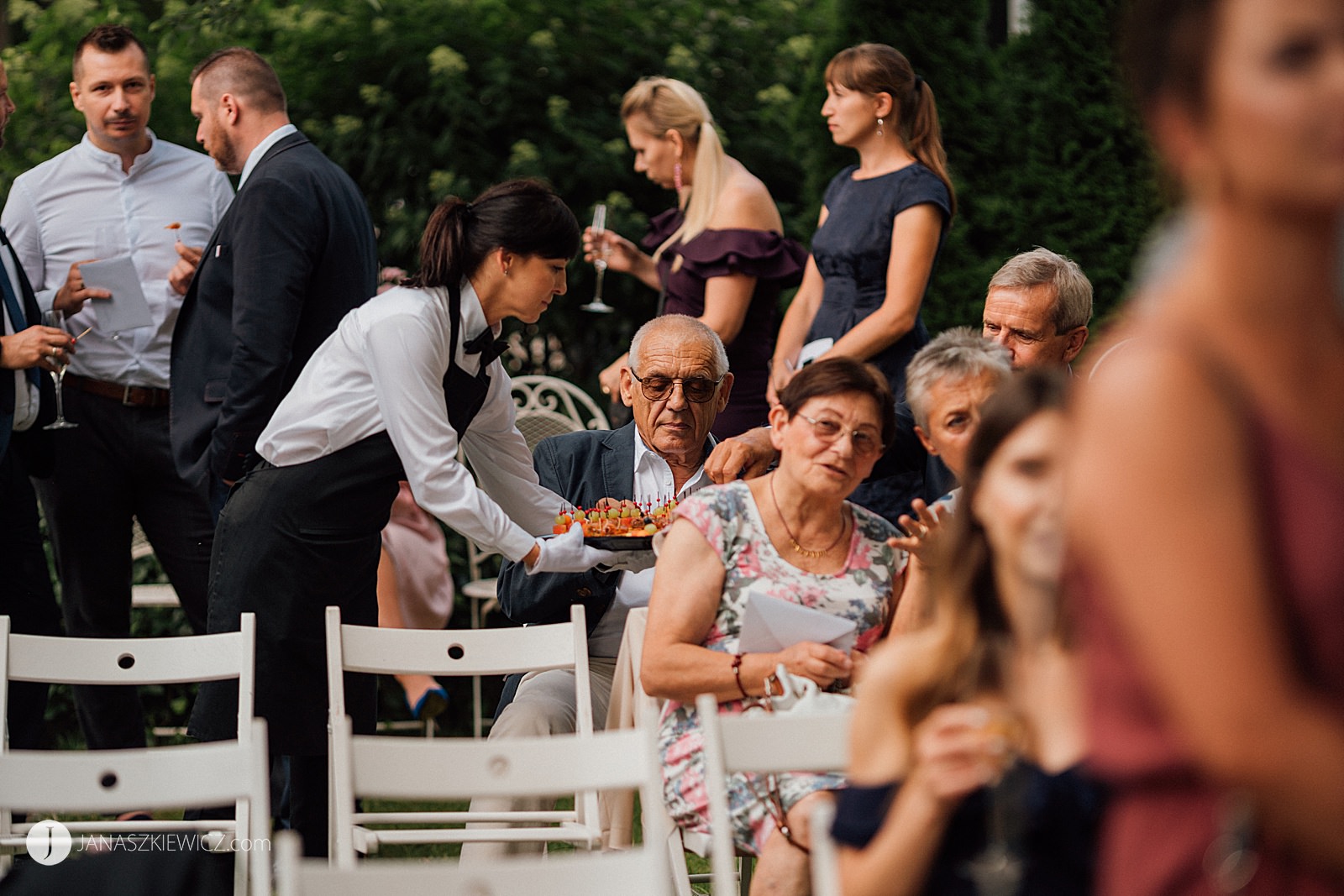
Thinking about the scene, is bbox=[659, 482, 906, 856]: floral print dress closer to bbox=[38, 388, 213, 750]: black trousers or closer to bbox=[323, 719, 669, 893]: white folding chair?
bbox=[323, 719, 669, 893]: white folding chair

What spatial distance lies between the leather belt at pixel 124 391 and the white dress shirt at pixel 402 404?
1017 millimetres

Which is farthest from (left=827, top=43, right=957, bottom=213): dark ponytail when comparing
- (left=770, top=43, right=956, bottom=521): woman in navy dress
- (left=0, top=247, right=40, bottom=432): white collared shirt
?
(left=0, top=247, right=40, bottom=432): white collared shirt

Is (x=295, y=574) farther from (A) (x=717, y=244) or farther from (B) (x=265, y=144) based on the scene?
(A) (x=717, y=244)

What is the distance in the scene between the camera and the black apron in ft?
11.4

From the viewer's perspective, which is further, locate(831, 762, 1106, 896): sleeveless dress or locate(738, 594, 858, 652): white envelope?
locate(738, 594, 858, 652): white envelope

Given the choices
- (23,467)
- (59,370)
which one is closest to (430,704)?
(23,467)

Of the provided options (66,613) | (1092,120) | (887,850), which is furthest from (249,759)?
(1092,120)

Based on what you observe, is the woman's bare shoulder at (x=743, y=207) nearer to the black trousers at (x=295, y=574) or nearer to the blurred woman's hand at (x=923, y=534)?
the black trousers at (x=295, y=574)

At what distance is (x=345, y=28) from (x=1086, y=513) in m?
5.36

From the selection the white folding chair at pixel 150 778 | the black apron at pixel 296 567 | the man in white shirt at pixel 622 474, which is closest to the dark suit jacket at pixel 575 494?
the man in white shirt at pixel 622 474

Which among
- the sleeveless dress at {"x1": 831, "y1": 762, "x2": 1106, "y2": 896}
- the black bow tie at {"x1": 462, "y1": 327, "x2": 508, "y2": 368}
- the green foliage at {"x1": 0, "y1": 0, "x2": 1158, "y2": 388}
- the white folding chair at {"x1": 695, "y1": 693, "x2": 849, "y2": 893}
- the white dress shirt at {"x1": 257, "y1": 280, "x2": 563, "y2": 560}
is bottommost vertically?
the sleeveless dress at {"x1": 831, "y1": 762, "x2": 1106, "y2": 896}

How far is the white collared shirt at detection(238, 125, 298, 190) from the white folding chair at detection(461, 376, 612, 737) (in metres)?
1.67

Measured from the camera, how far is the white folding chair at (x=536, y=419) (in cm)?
556

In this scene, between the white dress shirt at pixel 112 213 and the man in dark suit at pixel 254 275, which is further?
the white dress shirt at pixel 112 213
